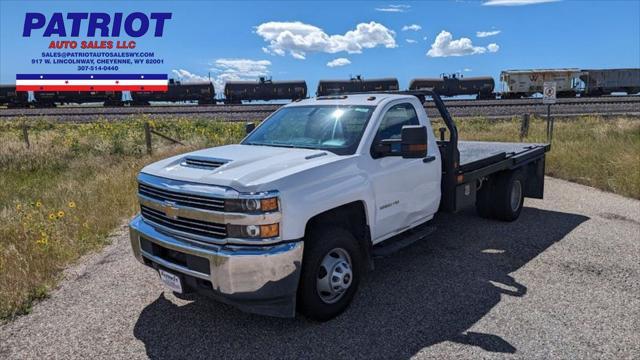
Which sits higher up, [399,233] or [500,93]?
[500,93]

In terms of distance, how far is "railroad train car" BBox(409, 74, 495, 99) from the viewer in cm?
4694

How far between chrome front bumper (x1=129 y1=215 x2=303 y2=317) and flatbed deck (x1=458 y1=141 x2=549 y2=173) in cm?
304

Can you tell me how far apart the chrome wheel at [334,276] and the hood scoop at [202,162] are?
1212mm

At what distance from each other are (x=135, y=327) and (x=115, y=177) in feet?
22.4

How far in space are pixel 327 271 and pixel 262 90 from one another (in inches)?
1761

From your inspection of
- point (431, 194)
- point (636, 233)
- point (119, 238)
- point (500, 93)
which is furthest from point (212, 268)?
point (500, 93)

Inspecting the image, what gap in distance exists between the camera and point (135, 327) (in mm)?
4109

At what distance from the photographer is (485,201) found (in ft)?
23.5

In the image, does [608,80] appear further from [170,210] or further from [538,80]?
[170,210]

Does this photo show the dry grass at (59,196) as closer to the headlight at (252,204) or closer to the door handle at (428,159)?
the headlight at (252,204)

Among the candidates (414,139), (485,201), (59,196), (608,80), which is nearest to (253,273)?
(414,139)

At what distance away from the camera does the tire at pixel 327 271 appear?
3766mm

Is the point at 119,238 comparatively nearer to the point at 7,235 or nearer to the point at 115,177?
the point at 7,235

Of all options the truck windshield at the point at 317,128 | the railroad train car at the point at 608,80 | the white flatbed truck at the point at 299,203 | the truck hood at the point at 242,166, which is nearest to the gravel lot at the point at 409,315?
the white flatbed truck at the point at 299,203
